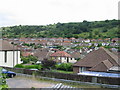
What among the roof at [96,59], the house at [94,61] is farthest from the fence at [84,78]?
the roof at [96,59]

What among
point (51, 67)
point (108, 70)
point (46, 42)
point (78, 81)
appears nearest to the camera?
point (78, 81)

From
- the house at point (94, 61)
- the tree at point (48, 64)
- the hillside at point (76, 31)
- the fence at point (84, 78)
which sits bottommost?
the tree at point (48, 64)

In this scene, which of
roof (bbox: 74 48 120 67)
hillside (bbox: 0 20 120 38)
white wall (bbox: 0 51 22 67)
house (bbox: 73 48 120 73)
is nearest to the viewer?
house (bbox: 73 48 120 73)

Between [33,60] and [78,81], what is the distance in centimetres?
3175

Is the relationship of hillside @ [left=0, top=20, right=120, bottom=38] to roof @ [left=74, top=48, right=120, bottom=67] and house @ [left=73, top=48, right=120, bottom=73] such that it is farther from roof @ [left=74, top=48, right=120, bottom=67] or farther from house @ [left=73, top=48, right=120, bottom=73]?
house @ [left=73, top=48, right=120, bottom=73]

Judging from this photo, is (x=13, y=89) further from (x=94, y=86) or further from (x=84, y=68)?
(x=84, y=68)

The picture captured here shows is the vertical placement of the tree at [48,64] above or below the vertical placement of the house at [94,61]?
below

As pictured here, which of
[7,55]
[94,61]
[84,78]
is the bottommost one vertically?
[84,78]

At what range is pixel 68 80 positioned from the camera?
14289 millimetres

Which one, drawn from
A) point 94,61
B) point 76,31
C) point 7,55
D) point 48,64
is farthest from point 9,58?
point 76,31

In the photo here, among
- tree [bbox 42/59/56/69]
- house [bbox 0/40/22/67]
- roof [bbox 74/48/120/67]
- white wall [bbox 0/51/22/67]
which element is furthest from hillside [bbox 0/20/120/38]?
house [bbox 0/40/22/67]

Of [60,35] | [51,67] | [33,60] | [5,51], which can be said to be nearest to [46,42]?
[60,35]

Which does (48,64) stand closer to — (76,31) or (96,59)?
→ (96,59)

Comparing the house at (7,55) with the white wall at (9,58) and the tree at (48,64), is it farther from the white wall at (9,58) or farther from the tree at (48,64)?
the tree at (48,64)
